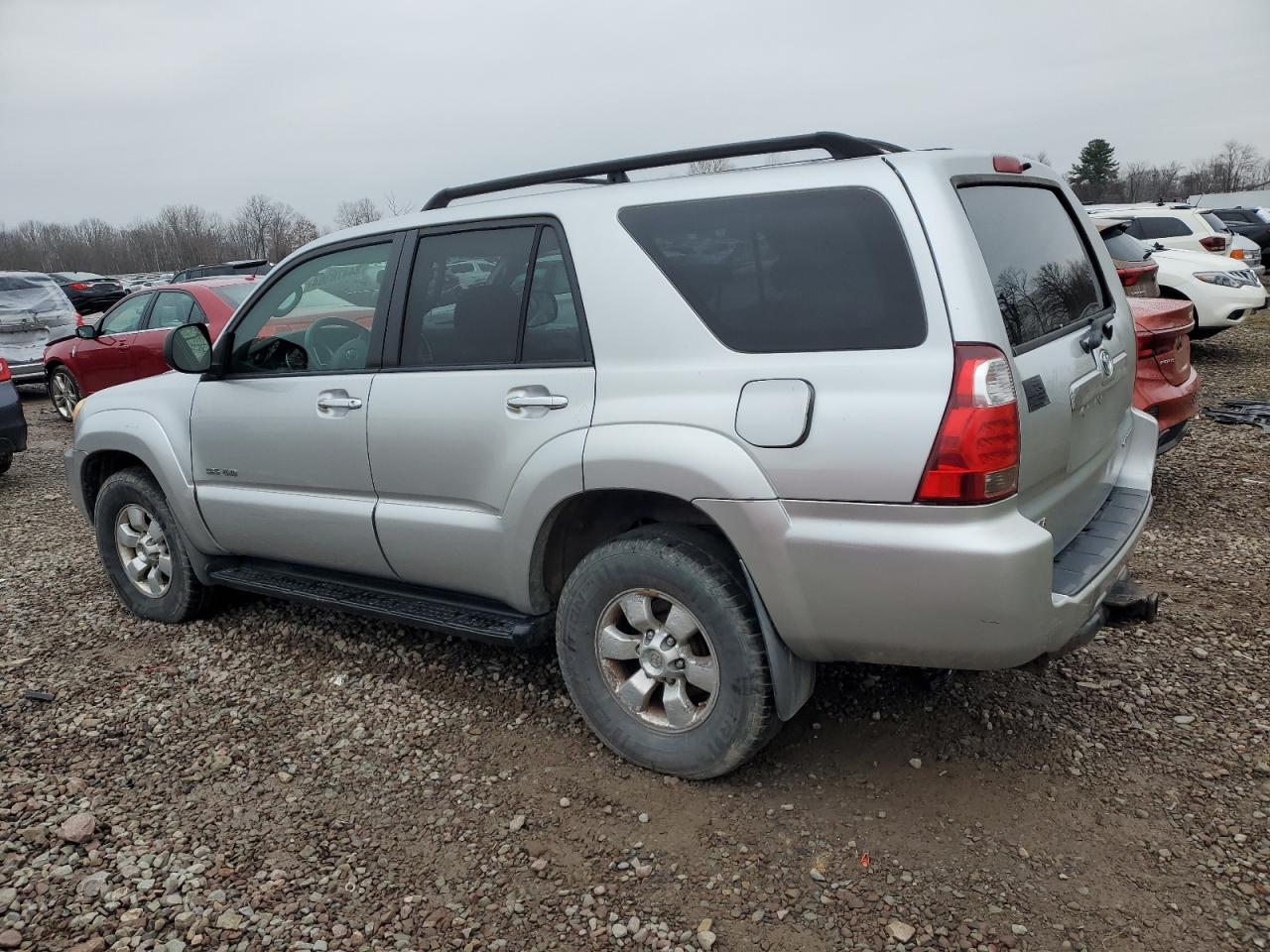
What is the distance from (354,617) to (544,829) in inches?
78.7

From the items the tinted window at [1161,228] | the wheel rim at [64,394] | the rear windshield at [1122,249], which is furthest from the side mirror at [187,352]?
the tinted window at [1161,228]

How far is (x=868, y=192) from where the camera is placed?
8.50ft

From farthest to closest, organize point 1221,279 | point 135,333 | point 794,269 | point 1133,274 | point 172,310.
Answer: point 1221,279 < point 135,333 < point 172,310 < point 1133,274 < point 794,269

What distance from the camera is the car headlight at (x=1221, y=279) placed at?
34.0 feet

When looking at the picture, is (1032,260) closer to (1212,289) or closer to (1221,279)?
(1212,289)

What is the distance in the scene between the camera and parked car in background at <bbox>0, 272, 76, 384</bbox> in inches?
497

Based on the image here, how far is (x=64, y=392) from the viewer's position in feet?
37.3

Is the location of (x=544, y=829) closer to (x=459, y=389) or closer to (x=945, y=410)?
(x=459, y=389)

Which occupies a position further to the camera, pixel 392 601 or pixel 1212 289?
pixel 1212 289

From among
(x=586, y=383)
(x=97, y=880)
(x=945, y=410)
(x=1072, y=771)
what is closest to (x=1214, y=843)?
(x=1072, y=771)

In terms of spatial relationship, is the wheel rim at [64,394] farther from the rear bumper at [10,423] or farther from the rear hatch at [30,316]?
the rear bumper at [10,423]

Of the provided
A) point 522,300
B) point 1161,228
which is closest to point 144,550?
point 522,300

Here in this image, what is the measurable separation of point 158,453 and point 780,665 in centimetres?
305

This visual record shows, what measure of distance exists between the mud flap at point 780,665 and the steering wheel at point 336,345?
1.76m
